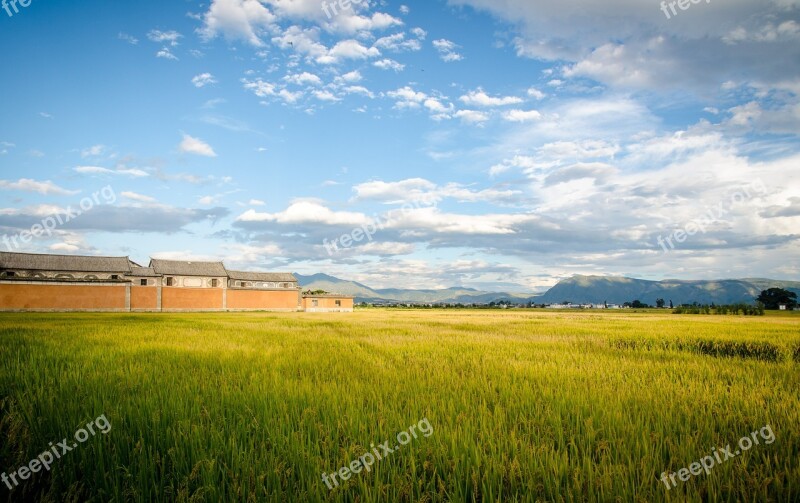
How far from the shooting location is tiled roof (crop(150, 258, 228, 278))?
2286 inches

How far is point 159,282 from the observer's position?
183ft

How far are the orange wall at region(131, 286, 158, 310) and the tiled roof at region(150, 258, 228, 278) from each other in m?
2.79

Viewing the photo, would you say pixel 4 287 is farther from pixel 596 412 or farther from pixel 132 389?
pixel 596 412

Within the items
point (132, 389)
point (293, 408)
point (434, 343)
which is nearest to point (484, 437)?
point (293, 408)

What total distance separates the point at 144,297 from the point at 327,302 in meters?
26.9

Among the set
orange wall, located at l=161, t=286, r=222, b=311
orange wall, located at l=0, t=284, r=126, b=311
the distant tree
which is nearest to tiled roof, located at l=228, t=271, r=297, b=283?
orange wall, located at l=161, t=286, r=222, b=311

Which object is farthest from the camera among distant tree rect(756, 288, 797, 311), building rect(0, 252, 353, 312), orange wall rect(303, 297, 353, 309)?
distant tree rect(756, 288, 797, 311)

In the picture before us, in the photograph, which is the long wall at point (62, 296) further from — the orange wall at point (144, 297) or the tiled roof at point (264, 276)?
the tiled roof at point (264, 276)

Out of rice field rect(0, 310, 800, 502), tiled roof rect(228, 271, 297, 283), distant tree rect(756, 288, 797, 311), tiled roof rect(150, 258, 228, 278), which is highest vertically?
tiled roof rect(150, 258, 228, 278)

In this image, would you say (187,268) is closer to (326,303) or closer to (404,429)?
(326,303)

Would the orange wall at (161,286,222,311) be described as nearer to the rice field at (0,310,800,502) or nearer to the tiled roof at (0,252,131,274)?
the tiled roof at (0,252,131,274)

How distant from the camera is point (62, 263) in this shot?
54.3m

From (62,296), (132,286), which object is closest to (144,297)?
(132,286)

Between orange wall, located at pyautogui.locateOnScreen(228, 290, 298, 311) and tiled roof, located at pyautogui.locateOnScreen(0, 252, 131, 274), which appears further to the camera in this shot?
orange wall, located at pyautogui.locateOnScreen(228, 290, 298, 311)
